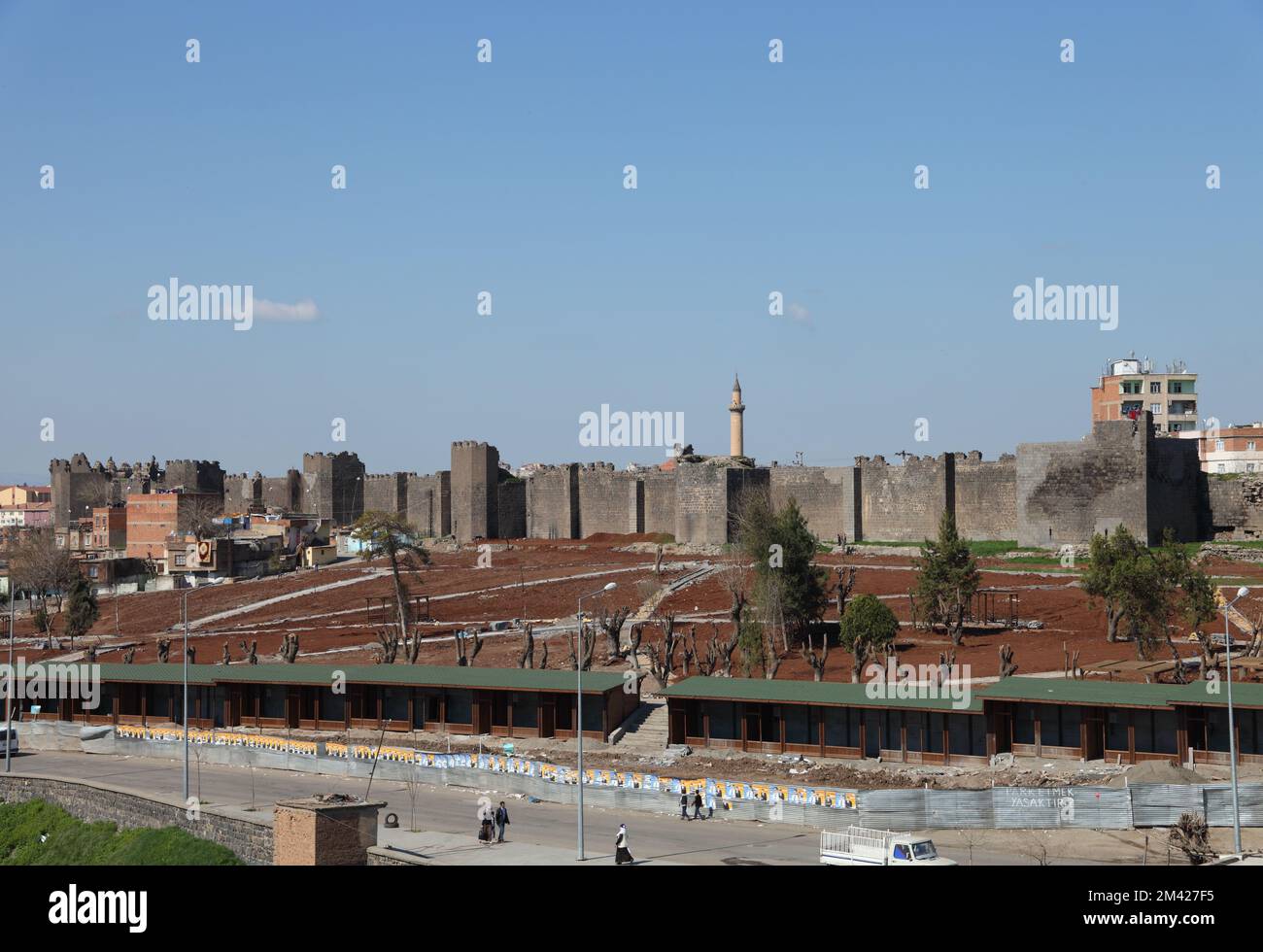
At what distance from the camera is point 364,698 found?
38438 millimetres

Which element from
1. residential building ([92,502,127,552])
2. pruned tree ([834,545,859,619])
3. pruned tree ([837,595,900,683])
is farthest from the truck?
residential building ([92,502,127,552])

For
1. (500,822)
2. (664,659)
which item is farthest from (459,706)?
(500,822)

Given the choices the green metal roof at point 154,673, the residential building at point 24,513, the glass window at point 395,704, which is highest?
the residential building at point 24,513

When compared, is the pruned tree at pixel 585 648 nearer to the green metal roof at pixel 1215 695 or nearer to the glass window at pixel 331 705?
the glass window at pixel 331 705

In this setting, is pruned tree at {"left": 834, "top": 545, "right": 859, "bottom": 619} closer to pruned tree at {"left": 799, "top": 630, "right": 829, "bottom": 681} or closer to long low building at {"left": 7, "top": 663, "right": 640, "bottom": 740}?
pruned tree at {"left": 799, "top": 630, "right": 829, "bottom": 681}

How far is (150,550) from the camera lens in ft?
331

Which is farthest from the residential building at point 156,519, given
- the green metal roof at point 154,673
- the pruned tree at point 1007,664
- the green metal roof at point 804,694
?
the pruned tree at point 1007,664

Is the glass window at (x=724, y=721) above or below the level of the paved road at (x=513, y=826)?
above

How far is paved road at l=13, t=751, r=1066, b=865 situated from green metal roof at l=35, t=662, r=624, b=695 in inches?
165

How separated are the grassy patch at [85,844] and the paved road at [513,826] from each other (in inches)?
45.1

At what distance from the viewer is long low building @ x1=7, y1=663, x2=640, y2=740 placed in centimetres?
3594

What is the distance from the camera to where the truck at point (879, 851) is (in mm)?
21219

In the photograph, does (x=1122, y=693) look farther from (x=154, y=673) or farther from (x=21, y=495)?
(x=21, y=495)
